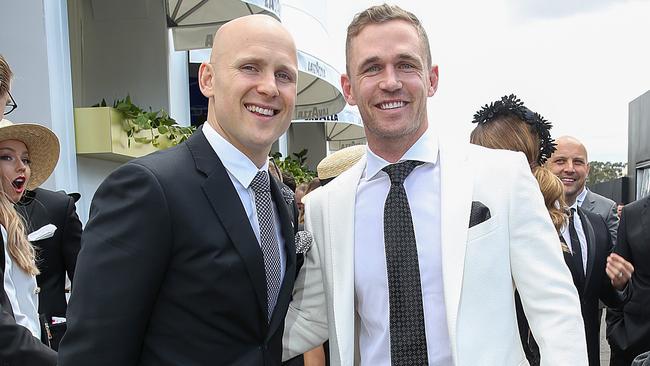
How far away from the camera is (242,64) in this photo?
1.65m

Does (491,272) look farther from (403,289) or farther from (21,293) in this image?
(21,293)

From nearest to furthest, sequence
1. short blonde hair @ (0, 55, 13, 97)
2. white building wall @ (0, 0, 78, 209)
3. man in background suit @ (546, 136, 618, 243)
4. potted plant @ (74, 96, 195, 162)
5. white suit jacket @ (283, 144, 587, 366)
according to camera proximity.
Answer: white suit jacket @ (283, 144, 587, 366) < short blonde hair @ (0, 55, 13, 97) < man in background suit @ (546, 136, 618, 243) < white building wall @ (0, 0, 78, 209) < potted plant @ (74, 96, 195, 162)

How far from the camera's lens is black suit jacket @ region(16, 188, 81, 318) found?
9.84 feet

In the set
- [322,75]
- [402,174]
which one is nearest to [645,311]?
[402,174]

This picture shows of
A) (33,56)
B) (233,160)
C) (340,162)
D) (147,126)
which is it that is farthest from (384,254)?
(147,126)

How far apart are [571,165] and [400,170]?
9.17 ft

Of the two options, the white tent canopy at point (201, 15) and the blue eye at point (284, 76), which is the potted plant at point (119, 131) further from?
the blue eye at point (284, 76)

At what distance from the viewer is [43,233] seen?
2777 mm

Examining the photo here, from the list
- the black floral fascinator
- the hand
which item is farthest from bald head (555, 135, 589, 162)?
the black floral fascinator

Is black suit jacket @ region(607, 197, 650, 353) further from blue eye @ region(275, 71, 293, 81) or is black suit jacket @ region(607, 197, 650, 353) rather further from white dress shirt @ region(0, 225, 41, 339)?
white dress shirt @ region(0, 225, 41, 339)

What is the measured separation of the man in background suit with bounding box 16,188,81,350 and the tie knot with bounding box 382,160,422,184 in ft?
6.76

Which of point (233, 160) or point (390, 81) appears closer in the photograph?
point (233, 160)

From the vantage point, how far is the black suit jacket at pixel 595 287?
9.66ft

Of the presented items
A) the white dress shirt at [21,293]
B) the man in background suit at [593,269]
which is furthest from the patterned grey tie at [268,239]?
the man in background suit at [593,269]
